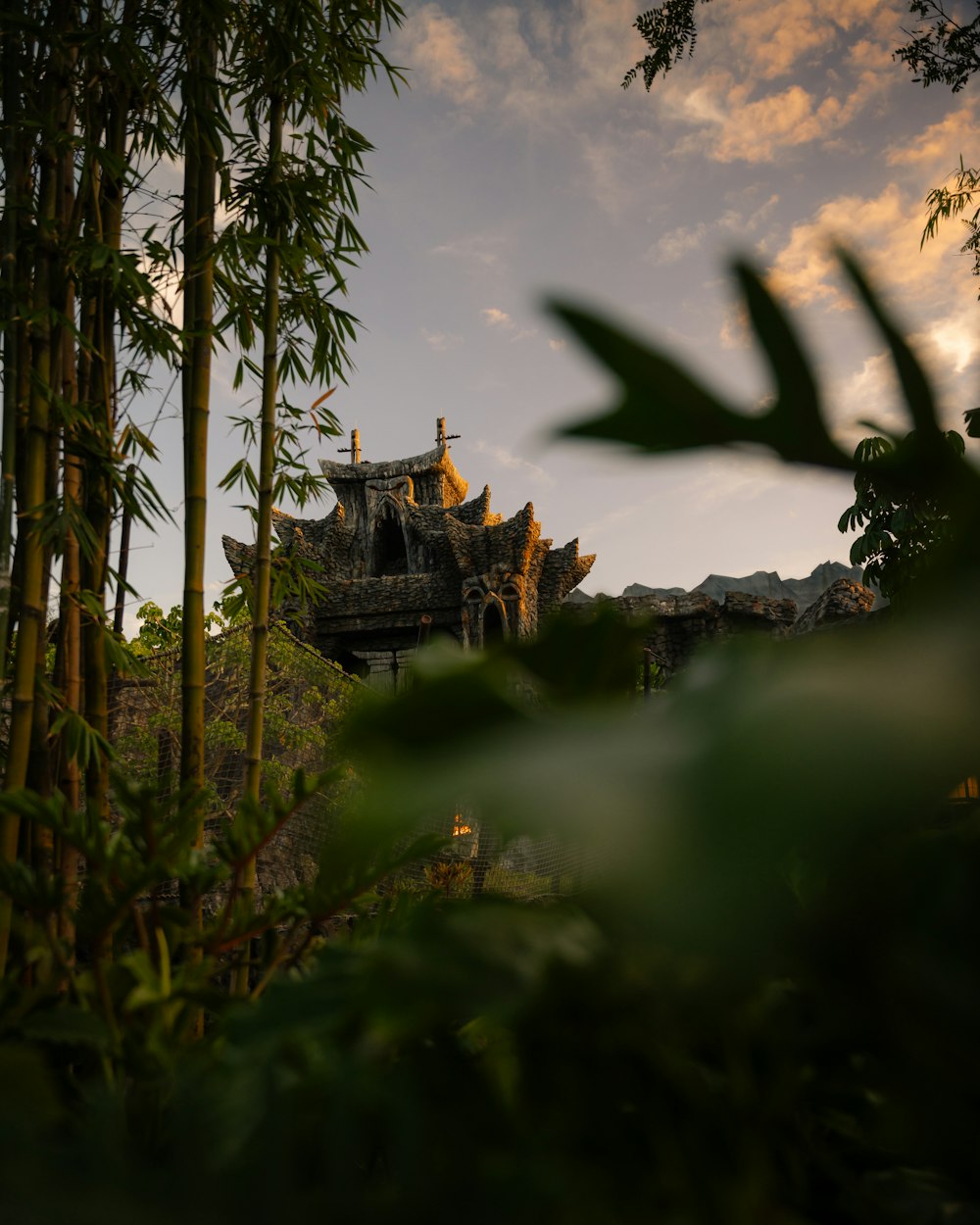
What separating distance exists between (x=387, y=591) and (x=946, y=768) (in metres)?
12.1

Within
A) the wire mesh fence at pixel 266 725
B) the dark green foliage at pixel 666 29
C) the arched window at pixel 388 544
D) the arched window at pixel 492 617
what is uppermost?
the dark green foliage at pixel 666 29

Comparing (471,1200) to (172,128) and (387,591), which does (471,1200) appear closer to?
(172,128)

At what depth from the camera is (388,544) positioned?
48.9ft

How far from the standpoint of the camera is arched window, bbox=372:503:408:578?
14.5 metres

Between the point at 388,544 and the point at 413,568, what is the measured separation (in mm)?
1038

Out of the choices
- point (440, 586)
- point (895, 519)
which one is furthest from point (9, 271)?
point (440, 586)

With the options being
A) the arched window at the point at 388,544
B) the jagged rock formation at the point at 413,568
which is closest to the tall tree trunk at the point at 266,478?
the jagged rock formation at the point at 413,568

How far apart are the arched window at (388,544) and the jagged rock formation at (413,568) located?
17 millimetres

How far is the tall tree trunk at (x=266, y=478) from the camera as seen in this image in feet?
6.23

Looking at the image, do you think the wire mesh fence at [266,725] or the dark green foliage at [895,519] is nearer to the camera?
the dark green foliage at [895,519]

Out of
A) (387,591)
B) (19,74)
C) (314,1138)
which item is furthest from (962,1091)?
(387,591)

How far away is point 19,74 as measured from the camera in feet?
7.33

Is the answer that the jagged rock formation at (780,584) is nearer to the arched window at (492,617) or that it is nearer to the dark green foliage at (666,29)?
the arched window at (492,617)

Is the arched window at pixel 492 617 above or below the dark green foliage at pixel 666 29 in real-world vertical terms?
below
